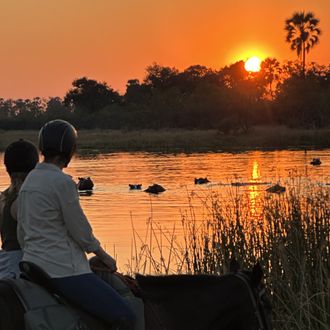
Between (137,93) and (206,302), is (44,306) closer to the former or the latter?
(206,302)

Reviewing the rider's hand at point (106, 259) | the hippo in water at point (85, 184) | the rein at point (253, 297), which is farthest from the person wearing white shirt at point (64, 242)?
the hippo in water at point (85, 184)

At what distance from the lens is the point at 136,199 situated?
24.1 m

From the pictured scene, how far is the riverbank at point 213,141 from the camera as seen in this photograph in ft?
172

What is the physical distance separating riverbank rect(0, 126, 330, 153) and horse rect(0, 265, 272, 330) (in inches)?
1784

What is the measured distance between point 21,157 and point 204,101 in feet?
224

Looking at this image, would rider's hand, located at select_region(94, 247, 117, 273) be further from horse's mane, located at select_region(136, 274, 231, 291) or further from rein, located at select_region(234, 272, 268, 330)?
rein, located at select_region(234, 272, 268, 330)

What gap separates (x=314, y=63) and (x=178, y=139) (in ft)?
98.6

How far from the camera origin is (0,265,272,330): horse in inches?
176

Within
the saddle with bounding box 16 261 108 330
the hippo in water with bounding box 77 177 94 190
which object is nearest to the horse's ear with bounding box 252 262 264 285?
the saddle with bounding box 16 261 108 330

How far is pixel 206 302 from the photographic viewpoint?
15.0 feet

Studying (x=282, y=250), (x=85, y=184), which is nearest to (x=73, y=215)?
(x=282, y=250)

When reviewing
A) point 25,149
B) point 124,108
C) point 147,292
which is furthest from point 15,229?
point 124,108

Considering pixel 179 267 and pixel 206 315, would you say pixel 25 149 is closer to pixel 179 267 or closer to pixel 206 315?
pixel 206 315

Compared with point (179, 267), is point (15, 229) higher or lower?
higher
